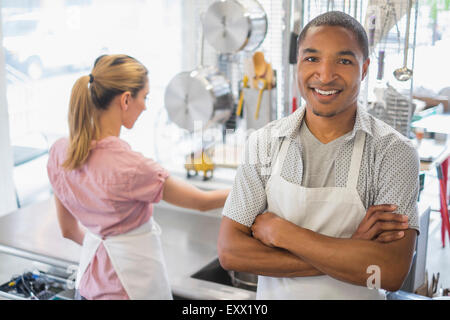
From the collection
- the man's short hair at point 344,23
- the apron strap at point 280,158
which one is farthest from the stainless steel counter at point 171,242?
the man's short hair at point 344,23

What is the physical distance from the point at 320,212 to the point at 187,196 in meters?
0.54

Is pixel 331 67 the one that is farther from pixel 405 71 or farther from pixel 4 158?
pixel 4 158

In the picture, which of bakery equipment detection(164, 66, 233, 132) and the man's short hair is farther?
bakery equipment detection(164, 66, 233, 132)

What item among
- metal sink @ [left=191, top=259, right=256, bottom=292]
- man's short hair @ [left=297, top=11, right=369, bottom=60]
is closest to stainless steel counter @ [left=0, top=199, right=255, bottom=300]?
metal sink @ [left=191, top=259, right=256, bottom=292]

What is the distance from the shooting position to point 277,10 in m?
1.88

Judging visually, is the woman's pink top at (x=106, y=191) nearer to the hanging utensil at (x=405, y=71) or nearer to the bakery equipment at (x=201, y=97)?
the bakery equipment at (x=201, y=97)

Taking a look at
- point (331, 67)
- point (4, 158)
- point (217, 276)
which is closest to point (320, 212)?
point (331, 67)

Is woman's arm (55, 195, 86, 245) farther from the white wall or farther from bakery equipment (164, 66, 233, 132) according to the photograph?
the white wall

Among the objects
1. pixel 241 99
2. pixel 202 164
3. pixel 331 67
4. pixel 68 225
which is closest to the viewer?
pixel 331 67

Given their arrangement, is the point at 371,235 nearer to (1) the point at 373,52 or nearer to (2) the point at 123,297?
(1) the point at 373,52

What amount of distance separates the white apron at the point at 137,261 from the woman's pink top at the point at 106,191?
0.02m

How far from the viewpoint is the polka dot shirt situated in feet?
3.49

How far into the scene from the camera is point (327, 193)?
43.4 inches
